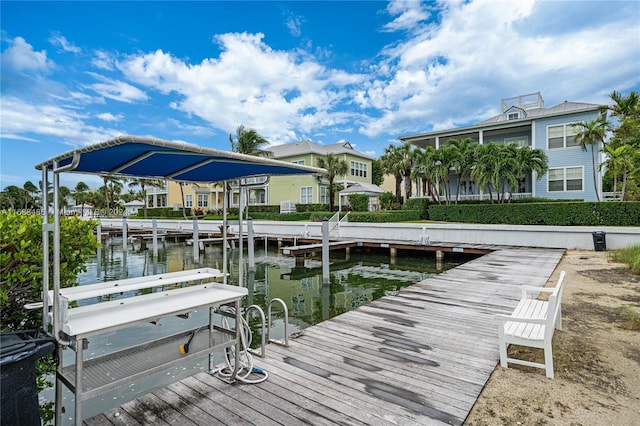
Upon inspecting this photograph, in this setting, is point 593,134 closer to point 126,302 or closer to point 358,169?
point 358,169

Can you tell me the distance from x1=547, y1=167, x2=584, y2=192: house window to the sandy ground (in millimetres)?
21750

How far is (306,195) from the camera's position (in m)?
35.3

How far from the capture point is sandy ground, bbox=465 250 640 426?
116 inches

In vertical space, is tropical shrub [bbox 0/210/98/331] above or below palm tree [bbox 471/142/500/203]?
below

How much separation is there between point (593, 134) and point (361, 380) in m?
26.1

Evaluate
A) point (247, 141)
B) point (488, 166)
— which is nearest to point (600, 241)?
point (488, 166)

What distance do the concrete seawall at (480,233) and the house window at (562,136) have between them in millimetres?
12331

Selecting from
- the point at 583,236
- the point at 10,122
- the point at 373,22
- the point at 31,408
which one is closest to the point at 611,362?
the point at 31,408

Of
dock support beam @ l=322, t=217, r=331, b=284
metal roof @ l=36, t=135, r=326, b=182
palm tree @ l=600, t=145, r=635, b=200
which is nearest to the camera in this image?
metal roof @ l=36, t=135, r=326, b=182

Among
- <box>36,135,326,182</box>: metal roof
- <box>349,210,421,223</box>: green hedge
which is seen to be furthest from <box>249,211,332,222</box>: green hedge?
<box>36,135,326,182</box>: metal roof

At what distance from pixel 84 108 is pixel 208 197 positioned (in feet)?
98.8

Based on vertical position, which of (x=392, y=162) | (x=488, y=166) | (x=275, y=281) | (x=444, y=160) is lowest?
(x=275, y=281)

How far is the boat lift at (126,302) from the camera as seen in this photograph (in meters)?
2.52

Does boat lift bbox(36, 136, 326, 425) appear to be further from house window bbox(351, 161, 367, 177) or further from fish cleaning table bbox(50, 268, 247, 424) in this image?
house window bbox(351, 161, 367, 177)
